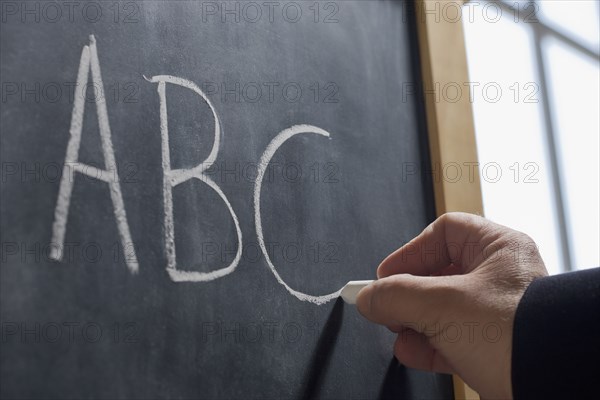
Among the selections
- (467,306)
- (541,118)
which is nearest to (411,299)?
(467,306)

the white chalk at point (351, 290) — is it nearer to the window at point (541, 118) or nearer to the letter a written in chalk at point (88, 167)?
the letter a written in chalk at point (88, 167)

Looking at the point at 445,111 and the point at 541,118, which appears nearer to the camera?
the point at 445,111

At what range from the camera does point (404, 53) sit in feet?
2.70

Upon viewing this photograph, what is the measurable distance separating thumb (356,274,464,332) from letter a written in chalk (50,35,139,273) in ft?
0.74

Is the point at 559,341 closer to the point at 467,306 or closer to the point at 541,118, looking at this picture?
the point at 467,306

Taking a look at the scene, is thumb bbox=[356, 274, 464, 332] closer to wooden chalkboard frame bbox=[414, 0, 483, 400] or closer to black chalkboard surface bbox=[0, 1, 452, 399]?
black chalkboard surface bbox=[0, 1, 452, 399]

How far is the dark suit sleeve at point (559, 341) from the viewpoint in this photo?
526mm

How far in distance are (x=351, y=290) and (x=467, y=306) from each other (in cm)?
12

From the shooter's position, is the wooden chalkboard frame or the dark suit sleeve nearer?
the dark suit sleeve

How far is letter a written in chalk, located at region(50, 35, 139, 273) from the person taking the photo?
0.49m

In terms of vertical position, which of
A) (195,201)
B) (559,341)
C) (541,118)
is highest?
(541,118)

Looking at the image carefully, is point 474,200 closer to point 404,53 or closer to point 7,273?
point 404,53

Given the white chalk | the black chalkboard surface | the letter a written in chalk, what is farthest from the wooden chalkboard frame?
the letter a written in chalk

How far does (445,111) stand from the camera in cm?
83
